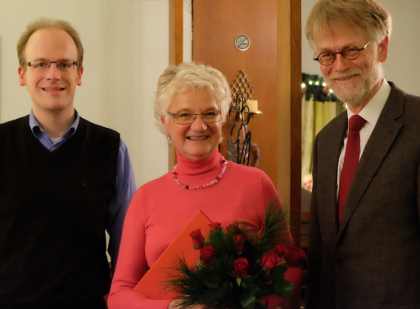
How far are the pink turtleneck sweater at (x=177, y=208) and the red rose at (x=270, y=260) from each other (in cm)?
29

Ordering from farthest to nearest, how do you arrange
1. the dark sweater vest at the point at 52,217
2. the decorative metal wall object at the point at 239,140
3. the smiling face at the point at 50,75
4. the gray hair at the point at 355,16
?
the decorative metal wall object at the point at 239,140, the smiling face at the point at 50,75, the dark sweater vest at the point at 52,217, the gray hair at the point at 355,16

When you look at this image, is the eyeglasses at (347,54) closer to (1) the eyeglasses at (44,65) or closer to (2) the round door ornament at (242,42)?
(1) the eyeglasses at (44,65)

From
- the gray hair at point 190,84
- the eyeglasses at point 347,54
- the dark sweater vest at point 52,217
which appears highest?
the eyeglasses at point 347,54

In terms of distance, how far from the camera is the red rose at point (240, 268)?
4.06 ft

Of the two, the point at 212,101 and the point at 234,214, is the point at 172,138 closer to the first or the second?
the point at 212,101

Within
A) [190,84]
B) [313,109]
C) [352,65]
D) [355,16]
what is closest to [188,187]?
[190,84]

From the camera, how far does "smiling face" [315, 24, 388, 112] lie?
5.40 feet

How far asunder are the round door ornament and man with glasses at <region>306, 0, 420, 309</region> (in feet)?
10.3

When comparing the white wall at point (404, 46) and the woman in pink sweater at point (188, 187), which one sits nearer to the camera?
the woman in pink sweater at point (188, 187)

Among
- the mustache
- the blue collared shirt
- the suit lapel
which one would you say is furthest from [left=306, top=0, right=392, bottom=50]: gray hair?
the blue collared shirt

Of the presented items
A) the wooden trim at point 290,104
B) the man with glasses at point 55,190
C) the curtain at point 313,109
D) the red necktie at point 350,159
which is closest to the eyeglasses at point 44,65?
the man with glasses at point 55,190

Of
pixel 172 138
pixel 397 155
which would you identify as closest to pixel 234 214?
pixel 172 138

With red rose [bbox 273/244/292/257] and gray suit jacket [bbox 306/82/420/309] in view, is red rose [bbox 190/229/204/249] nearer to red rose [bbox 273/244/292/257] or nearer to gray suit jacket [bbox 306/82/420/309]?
red rose [bbox 273/244/292/257]

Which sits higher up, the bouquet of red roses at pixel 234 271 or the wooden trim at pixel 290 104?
the wooden trim at pixel 290 104
